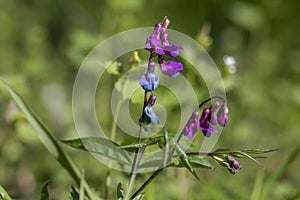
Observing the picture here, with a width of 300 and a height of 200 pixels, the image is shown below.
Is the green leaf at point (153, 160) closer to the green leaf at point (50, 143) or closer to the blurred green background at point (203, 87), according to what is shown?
the green leaf at point (50, 143)

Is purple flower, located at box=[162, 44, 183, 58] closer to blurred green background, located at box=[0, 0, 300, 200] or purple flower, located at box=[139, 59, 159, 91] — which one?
purple flower, located at box=[139, 59, 159, 91]

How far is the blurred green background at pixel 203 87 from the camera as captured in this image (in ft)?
7.96

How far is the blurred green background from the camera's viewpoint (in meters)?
2.43

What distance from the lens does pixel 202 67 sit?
2.47 m

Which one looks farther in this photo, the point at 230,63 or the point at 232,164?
the point at 230,63

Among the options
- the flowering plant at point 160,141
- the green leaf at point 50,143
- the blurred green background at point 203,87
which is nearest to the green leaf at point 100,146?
the flowering plant at point 160,141

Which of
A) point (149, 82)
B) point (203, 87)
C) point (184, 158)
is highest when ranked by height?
point (149, 82)

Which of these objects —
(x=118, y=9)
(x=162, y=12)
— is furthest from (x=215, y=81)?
(x=162, y=12)

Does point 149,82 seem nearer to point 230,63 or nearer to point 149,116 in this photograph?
point 149,116

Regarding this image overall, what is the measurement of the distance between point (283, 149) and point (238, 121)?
1.39 feet

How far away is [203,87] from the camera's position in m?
2.55

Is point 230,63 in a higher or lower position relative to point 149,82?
lower

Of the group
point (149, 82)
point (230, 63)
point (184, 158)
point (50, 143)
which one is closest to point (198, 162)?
point (184, 158)

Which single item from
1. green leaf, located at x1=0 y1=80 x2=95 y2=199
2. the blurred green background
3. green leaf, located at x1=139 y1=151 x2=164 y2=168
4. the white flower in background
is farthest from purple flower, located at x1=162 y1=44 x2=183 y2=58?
the white flower in background
